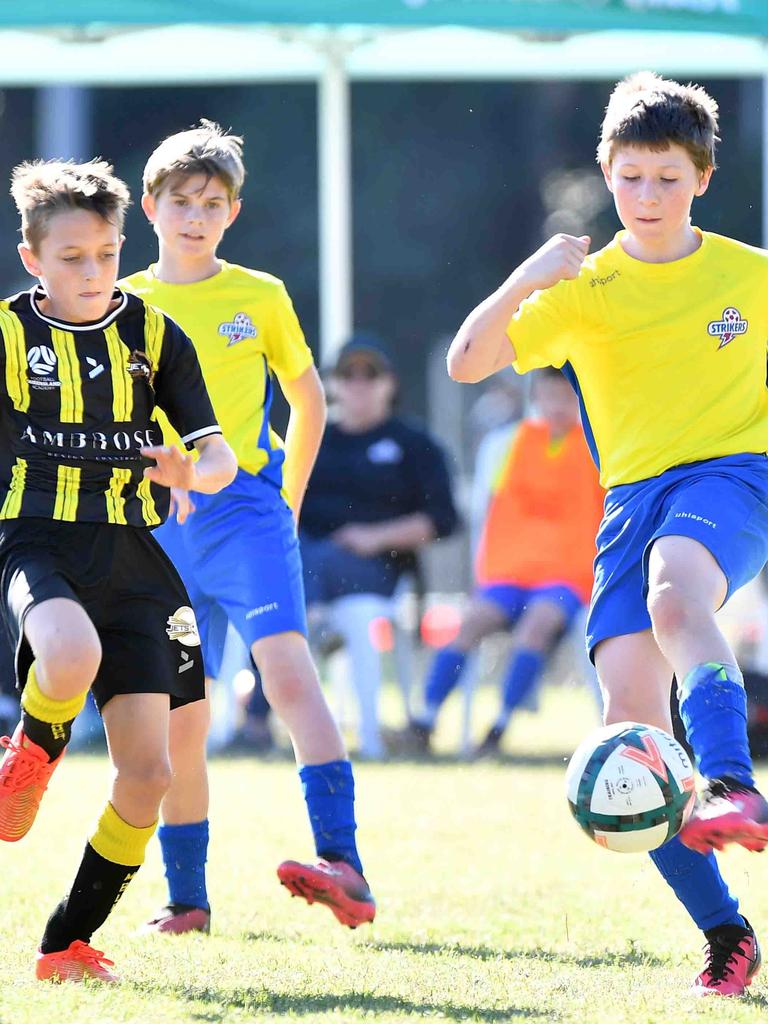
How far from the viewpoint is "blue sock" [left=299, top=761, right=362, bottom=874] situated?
15.7 feet

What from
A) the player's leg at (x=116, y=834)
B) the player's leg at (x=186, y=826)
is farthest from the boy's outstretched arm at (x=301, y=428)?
the player's leg at (x=116, y=834)

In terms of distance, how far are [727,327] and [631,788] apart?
109 cm

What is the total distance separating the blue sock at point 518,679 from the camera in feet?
29.6

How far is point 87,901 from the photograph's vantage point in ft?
12.9

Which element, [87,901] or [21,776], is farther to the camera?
[87,901]

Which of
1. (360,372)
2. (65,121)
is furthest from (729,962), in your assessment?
(65,121)

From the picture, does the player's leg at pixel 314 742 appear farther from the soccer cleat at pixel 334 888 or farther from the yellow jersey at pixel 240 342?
the yellow jersey at pixel 240 342

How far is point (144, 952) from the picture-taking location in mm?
4289

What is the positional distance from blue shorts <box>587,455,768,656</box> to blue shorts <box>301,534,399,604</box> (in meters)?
5.12

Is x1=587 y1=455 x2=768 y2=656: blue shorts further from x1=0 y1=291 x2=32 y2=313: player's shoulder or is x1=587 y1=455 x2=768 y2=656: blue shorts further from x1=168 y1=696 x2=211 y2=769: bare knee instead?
x1=0 y1=291 x2=32 y2=313: player's shoulder

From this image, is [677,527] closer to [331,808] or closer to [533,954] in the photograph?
[533,954]

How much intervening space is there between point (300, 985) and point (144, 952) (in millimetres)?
526

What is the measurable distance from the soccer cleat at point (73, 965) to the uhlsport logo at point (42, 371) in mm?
1211

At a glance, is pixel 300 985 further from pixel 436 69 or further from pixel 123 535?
pixel 436 69
